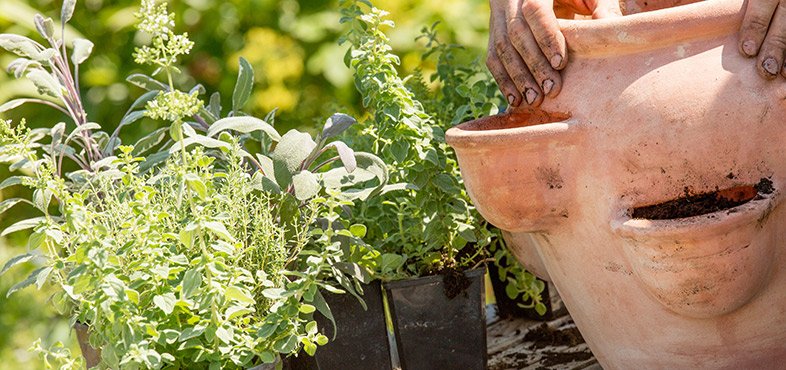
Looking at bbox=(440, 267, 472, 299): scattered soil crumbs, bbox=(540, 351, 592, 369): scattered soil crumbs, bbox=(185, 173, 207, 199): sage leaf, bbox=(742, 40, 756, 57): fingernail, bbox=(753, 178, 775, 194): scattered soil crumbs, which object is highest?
bbox=(742, 40, 756, 57): fingernail

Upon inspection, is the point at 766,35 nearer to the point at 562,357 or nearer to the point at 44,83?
the point at 562,357

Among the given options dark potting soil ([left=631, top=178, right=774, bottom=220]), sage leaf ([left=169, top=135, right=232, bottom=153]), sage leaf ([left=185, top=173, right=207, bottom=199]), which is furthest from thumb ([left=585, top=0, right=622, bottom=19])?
sage leaf ([left=185, top=173, right=207, bottom=199])

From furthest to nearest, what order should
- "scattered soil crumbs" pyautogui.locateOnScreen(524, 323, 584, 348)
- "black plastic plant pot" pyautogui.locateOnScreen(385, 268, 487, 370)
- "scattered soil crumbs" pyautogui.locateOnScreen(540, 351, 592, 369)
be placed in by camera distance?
1. "scattered soil crumbs" pyautogui.locateOnScreen(524, 323, 584, 348)
2. "scattered soil crumbs" pyautogui.locateOnScreen(540, 351, 592, 369)
3. "black plastic plant pot" pyautogui.locateOnScreen(385, 268, 487, 370)

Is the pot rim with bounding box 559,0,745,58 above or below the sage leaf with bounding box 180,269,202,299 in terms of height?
above

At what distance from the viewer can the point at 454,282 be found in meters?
1.99

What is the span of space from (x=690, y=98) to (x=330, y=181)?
2.16 feet

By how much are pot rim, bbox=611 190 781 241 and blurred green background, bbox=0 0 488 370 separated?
214 cm

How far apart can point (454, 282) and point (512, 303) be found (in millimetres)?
532

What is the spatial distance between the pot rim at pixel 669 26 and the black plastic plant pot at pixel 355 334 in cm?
70

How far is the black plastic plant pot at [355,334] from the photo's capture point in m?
1.96

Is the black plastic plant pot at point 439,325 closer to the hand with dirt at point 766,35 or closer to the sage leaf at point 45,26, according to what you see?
the hand with dirt at point 766,35

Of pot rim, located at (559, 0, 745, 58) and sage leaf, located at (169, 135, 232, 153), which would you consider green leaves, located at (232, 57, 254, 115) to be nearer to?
sage leaf, located at (169, 135, 232, 153)

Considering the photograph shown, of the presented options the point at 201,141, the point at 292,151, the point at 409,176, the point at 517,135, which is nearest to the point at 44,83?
the point at 201,141

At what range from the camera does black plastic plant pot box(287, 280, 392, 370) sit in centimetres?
196
